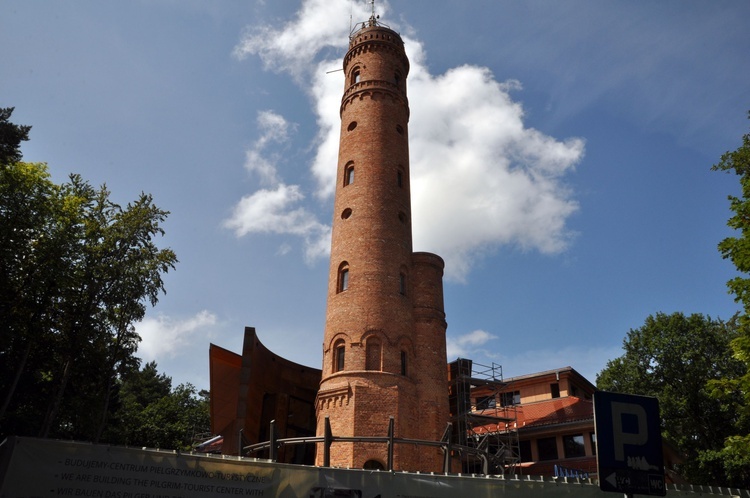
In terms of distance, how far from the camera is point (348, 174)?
27.0 m

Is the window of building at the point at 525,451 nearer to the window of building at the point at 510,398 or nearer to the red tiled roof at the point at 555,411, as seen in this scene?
the red tiled roof at the point at 555,411

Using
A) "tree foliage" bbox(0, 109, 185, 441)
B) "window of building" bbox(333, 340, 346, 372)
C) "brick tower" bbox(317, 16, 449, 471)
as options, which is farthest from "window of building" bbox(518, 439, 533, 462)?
"tree foliage" bbox(0, 109, 185, 441)

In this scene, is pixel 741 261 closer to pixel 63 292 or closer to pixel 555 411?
pixel 555 411

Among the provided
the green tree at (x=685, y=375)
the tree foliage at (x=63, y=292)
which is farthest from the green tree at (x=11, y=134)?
the green tree at (x=685, y=375)

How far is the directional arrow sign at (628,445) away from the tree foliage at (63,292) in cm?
1937

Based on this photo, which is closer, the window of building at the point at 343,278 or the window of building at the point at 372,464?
the window of building at the point at 372,464

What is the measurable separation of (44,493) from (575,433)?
24.9 meters

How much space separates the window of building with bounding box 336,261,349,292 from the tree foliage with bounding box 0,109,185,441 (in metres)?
7.45

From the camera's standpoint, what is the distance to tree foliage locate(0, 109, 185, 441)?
1961 cm

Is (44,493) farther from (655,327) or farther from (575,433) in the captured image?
(655,327)

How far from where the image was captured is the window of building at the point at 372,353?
21880 millimetres

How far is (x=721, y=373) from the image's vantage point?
29156 millimetres

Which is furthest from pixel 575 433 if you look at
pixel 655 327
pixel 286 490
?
pixel 286 490

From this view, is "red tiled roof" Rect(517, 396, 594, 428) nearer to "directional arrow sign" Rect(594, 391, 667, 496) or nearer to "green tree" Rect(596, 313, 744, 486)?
"green tree" Rect(596, 313, 744, 486)
